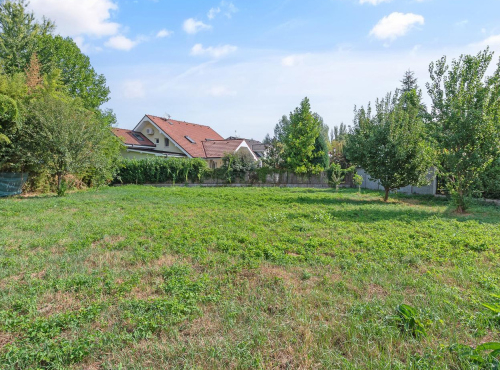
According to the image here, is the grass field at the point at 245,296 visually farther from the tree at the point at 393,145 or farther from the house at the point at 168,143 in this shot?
the house at the point at 168,143

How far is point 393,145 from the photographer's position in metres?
11.7

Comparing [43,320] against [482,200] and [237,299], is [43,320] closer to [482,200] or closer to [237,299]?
[237,299]

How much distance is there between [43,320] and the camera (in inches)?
114

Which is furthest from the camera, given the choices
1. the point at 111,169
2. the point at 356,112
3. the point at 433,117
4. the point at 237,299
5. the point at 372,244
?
the point at 111,169

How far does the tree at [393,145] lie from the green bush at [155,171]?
41.6 ft

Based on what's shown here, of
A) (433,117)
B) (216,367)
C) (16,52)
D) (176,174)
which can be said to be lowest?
(216,367)

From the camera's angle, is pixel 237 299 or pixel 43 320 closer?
pixel 43 320

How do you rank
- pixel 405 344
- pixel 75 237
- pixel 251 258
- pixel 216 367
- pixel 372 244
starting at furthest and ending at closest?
pixel 75 237, pixel 372 244, pixel 251 258, pixel 405 344, pixel 216 367

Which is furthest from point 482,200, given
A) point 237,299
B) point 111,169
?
point 111,169

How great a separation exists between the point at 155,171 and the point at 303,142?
1148cm

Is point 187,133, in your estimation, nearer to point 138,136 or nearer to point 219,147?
point 219,147

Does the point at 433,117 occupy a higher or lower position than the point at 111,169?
higher

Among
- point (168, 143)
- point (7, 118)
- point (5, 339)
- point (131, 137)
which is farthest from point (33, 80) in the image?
point (5, 339)

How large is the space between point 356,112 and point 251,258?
10.5 m
